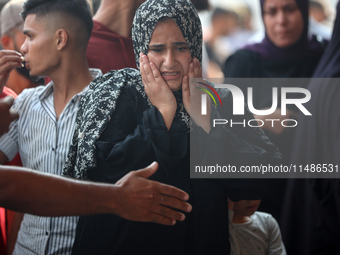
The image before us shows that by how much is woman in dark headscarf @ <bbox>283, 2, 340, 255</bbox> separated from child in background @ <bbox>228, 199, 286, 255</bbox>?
0.85 feet

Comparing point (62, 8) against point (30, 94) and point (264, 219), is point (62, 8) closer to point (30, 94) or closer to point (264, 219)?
point (30, 94)

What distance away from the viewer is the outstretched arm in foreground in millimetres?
1128

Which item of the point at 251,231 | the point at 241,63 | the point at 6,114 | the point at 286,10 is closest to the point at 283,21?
the point at 286,10

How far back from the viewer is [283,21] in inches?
75.6

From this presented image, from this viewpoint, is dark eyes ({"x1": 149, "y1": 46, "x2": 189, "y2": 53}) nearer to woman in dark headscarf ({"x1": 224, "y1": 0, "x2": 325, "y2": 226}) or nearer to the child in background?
the child in background

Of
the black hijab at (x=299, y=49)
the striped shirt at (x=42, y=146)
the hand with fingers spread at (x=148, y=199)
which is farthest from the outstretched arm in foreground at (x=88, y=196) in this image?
the black hijab at (x=299, y=49)

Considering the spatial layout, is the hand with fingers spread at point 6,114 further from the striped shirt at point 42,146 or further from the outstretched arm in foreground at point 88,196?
the outstretched arm in foreground at point 88,196

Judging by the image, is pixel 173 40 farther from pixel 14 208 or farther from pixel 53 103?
pixel 14 208

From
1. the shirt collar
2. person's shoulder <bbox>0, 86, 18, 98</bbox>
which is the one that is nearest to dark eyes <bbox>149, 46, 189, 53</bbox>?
the shirt collar

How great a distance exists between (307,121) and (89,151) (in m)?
0.89

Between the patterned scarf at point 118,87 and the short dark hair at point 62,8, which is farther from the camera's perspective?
the short dark hair at point 62,8

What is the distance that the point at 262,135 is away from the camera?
135 cm

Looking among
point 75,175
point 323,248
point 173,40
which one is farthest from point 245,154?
point 323,248

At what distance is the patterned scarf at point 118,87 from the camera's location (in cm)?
125
